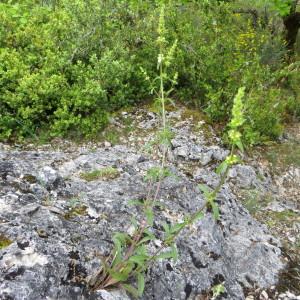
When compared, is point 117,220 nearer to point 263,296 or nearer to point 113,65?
point 263,296

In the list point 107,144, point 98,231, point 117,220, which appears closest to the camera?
point 98,231

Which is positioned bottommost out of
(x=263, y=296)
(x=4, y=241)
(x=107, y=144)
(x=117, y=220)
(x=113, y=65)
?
(x=263, y=296)

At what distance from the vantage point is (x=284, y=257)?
14.2ft

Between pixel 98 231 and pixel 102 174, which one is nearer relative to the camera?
pixel 98 231

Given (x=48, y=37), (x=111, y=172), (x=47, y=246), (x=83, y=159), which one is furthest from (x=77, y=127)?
(x=47, y=246)

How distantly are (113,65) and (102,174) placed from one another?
163cm

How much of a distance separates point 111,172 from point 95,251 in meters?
1.37

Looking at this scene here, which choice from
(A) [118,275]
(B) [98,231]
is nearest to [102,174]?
(B) [98,231]

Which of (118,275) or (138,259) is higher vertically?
(138,259)

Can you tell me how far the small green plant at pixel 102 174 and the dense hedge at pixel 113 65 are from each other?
2.77 feet

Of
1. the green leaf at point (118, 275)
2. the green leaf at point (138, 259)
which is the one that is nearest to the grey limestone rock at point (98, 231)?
the green leaf at point (118, 275)

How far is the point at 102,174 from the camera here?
14.8ft

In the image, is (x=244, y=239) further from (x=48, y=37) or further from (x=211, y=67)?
A: (x=48, y=37)

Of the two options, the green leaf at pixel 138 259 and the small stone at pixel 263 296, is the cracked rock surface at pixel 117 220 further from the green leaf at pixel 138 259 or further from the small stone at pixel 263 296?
the green leaf at pixel 138 259
